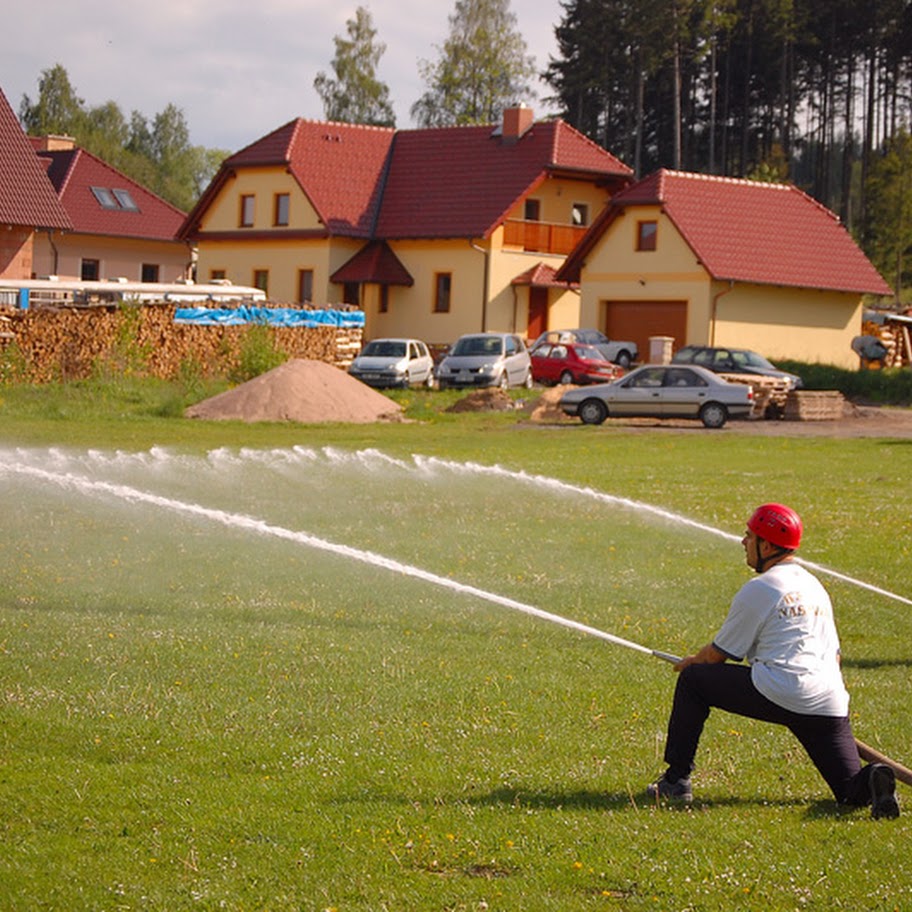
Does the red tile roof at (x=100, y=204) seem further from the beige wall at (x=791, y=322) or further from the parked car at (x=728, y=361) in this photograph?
the parked car at (x=728, y=361)

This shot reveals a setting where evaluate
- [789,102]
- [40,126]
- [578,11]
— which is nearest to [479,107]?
[578,11]

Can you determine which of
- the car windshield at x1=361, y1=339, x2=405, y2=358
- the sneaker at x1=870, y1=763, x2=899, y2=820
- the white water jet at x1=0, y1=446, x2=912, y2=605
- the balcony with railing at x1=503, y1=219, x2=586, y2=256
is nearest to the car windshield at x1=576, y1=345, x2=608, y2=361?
the car windshield at x1=361, y1=339, x2=405, y2=358

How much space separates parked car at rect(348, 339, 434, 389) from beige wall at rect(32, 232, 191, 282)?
29.4 meters

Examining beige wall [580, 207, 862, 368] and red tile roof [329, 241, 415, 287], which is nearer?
beige wall [580, 207, 862, 368]

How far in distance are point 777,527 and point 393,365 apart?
138 feet

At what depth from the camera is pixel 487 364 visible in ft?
163

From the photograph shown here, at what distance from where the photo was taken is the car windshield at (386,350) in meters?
51.5

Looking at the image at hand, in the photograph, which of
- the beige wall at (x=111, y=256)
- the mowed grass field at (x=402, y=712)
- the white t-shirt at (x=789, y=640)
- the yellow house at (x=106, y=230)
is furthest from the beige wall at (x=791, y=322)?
the white t-shirt at (x=789, y=640)

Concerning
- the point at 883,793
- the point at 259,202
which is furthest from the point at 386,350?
the point at 883,793

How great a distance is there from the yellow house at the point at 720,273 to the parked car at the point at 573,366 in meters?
8.70

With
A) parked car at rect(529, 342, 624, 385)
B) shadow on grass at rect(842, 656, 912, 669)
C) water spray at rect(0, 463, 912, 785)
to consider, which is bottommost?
shadow on grass at rect(842, 656, 912, 669)

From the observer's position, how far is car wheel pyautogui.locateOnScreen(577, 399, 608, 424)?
1645 inches

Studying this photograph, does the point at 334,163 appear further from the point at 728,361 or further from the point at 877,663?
the point at 877,663

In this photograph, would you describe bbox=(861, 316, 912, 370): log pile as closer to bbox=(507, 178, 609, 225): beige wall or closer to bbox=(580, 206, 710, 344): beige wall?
bbox=(580, 206, 710, 344): beige wall
